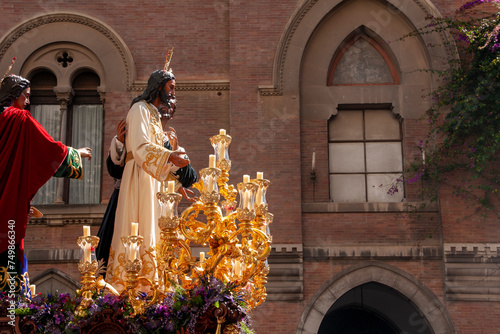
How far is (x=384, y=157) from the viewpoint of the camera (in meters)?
15.8

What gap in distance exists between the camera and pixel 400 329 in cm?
1647

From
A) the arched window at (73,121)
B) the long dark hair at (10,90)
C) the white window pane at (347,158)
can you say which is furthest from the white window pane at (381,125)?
the long dark hair at (10,90)

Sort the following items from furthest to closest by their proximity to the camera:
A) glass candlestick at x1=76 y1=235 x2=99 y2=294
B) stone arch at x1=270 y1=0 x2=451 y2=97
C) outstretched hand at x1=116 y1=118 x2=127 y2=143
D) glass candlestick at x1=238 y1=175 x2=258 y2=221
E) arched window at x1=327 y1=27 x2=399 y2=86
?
arched window at x1=327 y1=27 x2=399 y2=86 < stone arch at x1=270 y1=0 x2=451 y2=97 < outstretched hand at x1=116 y1=118 x2=127 y2=143 < glass candlestick at x1=238 y1=175 x2=258 y2=221 < glass candlestick at x1=76 y1=235 x2=99 y2=294

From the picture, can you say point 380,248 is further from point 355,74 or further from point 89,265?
point 89,265

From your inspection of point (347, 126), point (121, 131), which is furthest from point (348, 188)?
point (121, 131)

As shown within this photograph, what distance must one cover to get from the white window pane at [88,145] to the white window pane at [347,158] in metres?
4.67

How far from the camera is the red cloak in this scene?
616cm

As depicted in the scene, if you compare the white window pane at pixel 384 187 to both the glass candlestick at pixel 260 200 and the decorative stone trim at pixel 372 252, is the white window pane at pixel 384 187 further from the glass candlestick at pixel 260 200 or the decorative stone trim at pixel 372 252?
the glass candlestick at pixel 260 200

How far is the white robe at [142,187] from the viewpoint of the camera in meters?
6.72

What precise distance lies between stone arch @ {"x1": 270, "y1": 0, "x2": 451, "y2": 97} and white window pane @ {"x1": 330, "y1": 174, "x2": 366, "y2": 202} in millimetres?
1925

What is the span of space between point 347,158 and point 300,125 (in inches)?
47.3

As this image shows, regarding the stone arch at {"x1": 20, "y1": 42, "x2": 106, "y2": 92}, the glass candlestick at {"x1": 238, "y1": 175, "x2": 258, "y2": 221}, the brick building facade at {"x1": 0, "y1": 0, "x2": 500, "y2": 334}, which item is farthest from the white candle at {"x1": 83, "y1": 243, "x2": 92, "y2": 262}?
the stone arch at {"x1": 20, "y1": 42, "x2": 106, "y2": 92}

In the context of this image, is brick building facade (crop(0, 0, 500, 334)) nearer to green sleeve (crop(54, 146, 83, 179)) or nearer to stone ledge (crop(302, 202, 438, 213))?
stone ledge (crop(302, 202, 438, 213))

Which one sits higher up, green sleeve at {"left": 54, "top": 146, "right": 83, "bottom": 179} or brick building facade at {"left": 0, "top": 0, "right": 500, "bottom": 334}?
brick building facade at {"left": 0, "top": 0, "right": 500, "bottom": 334}
